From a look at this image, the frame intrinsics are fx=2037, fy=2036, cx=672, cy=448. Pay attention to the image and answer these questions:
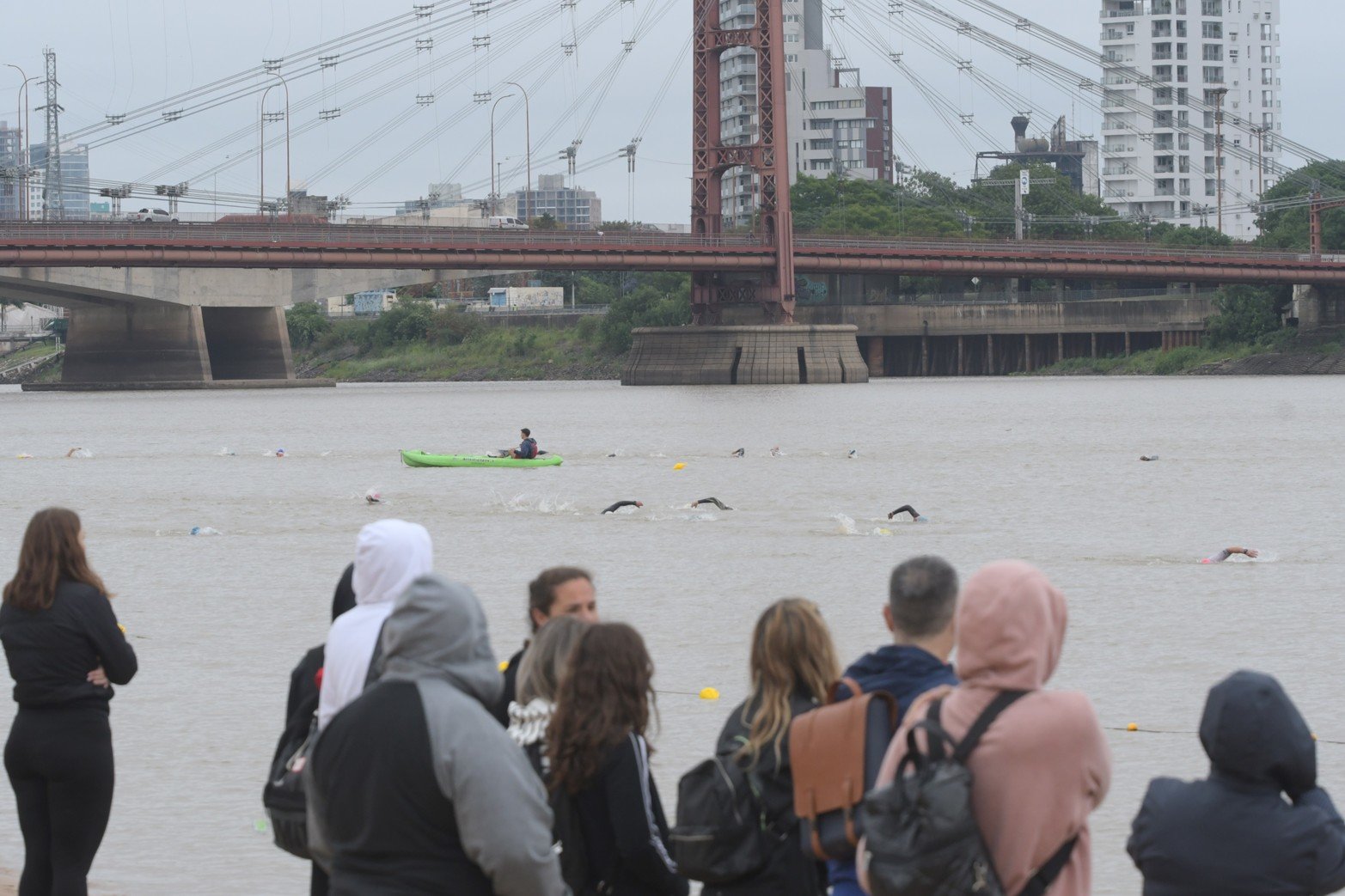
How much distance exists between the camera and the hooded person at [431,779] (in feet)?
15.7

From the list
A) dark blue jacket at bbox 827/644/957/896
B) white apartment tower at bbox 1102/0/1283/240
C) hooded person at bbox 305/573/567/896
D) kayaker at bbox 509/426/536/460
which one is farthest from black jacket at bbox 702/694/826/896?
white apartment tower at bbox 1102/0/1283/240

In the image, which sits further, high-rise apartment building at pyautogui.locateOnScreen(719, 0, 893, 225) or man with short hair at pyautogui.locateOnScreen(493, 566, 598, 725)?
high-rise apartment building at pyautogui.locateOnScreen(719, 0, 893, 225)

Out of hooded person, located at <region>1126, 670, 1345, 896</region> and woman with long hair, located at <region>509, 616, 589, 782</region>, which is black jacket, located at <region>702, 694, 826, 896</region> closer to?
woman with long hair, located at <region>509, 616, 589, 782</region>

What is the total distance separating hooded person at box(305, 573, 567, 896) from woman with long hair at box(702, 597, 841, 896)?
2.39 ft

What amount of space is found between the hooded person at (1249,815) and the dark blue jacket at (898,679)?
26.5 inches

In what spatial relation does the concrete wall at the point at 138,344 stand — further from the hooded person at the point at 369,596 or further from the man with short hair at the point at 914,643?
the man with short hair at the point at 914,643

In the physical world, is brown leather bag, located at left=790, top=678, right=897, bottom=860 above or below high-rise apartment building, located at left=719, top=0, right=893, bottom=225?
below

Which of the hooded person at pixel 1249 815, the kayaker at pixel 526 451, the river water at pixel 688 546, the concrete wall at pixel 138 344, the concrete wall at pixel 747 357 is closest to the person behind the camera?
the hooded person at pixel 1249 815

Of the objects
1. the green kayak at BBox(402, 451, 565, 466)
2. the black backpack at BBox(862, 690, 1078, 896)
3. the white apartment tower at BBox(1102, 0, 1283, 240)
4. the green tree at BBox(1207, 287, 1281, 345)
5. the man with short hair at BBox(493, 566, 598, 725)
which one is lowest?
the green kayak at BBox(402, 451, 565, 466)

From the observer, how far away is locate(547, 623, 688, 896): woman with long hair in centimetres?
540

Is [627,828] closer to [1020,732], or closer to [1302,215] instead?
[1020,732]

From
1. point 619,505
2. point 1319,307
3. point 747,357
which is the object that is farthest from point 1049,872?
point 1319,307

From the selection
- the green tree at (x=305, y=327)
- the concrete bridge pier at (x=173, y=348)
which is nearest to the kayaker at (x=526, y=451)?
the concrete bridge pier at (x=173, y=348)

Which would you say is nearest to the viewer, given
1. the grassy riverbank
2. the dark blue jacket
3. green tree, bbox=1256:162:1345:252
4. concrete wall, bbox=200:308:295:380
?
the dark blue jacket
